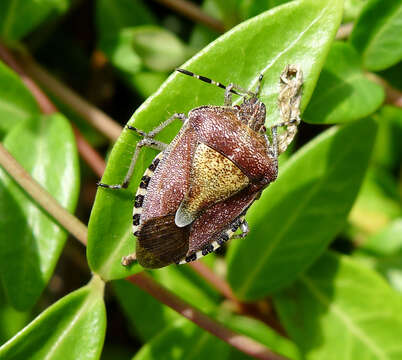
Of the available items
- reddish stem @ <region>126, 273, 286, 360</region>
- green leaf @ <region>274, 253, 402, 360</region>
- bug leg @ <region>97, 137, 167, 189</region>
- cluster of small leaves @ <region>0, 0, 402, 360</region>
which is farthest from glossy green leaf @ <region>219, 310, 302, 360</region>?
bug leg @ <region>97, 137, 167, 189</region>

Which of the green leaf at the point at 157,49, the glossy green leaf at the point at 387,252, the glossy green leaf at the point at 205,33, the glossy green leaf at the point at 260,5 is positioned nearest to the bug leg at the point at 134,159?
the glossy green leaf at the point at 260,5

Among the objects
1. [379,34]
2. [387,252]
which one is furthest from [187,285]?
[379,34]

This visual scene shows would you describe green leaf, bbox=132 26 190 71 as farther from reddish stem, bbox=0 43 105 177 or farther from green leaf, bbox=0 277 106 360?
green leaf, bbox=0 277 106 360

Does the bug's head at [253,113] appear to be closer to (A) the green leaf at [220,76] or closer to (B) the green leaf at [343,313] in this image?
(A) the green leaf at [220,76]

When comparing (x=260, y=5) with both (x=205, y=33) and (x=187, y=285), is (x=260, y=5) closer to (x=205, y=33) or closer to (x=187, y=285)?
(x=205, y=33)

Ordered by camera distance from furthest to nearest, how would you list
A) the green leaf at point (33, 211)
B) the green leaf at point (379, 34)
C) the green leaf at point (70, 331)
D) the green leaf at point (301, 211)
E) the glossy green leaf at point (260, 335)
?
the glossy green leaf at point (260, 335), the green leaf at point (301, 211), the green leaf at point (379, 34), the green leaf at point (33, 211), the green leaf at point (70, 331)

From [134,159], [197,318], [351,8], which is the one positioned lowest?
[197,318]

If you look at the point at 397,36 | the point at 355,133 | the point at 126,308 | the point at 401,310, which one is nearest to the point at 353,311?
the point at 401,310
